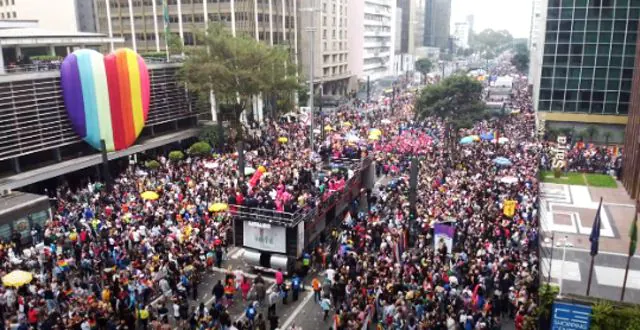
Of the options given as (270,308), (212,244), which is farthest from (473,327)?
(212,244)

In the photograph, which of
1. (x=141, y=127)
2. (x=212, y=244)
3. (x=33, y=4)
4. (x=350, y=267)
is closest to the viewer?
(x=350, y=267)

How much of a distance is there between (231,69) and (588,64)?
35046 millimetres

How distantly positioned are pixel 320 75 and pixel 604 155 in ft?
144

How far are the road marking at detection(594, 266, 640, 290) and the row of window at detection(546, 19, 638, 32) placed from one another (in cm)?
3643

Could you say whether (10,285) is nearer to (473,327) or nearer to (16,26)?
(473,327)

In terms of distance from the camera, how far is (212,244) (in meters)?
22.2

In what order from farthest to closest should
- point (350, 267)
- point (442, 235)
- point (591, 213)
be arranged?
point (591, 213)
point (442, 235)
point (350, 267)

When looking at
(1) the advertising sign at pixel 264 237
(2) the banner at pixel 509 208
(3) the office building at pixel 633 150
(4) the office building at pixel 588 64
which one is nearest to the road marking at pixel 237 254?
(1) the advertising sign at pixel 264 237

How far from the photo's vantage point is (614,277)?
21.3m

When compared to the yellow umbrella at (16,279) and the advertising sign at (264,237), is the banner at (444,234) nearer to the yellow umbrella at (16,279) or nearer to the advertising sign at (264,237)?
the advertising sign at (264,237)

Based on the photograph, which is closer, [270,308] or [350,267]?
[270,308]

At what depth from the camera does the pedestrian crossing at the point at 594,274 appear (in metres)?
20.7

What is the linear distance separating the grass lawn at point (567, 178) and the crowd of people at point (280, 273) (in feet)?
11.6

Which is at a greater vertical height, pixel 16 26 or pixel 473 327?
pixel 16 26
